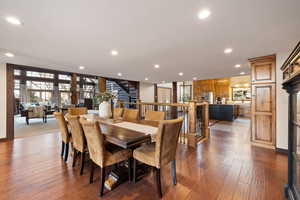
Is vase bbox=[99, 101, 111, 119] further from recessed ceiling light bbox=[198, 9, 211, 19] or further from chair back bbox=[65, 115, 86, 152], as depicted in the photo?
recessed ceiling light bbox=[198, 9, 211, 19]

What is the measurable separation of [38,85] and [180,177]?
1244cm

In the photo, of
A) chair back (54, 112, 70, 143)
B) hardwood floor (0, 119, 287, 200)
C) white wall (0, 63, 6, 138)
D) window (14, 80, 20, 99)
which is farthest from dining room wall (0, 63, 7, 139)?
window (14, 80, 20, 99)

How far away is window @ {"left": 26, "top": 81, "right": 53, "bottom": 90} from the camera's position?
9656mm

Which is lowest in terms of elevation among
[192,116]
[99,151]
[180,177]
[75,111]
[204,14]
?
[180,177]

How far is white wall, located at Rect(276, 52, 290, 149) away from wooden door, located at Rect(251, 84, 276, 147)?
0.09 metres

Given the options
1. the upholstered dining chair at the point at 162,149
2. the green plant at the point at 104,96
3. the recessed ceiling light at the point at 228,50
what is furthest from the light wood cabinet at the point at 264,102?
the green plant at the point at 104,96

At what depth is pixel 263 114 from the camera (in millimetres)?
3178

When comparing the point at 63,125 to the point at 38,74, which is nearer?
the point at 63,125

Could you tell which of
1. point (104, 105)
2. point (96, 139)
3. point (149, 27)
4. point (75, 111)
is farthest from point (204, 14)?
point (75, 111)

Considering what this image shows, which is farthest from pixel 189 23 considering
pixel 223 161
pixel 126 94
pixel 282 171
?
pixel 126 94

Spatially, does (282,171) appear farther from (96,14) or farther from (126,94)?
(126,94)

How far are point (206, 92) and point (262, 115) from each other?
6.03 m

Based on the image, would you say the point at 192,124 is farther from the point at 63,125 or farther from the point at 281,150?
the point at 63,125

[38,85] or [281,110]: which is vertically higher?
[38,85]
